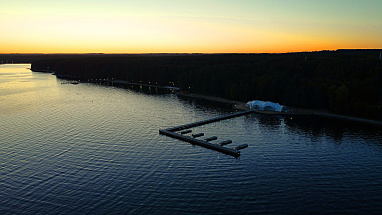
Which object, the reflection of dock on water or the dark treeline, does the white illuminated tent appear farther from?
the reflection of dock on water

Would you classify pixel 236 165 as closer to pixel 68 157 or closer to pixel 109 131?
pixel 68 157

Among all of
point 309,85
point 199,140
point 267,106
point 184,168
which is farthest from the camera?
point 309,85

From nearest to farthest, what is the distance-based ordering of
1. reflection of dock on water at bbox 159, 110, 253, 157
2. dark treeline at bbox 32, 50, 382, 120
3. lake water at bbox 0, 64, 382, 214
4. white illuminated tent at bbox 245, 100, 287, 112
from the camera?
lake water at bbox 0, 64, 382, 214 → reflection of dock on water at bbox 159, 110, 253, 157 → dark treeline at bbox 32, 50, 382, 120 → white illuminated tent at bbox 245, 100, 287, 112

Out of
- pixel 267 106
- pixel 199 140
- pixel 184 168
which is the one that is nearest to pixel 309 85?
pixel 267 106

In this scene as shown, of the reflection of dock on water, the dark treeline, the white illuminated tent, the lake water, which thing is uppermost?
the dark treeline

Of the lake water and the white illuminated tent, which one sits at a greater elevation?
the white illuminated tent

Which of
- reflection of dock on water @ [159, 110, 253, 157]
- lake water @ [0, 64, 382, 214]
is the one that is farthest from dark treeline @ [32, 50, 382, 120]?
reflection of dock on water @ [159, 110, 253, 157]

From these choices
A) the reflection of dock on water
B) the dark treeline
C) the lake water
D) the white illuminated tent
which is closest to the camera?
the lake water

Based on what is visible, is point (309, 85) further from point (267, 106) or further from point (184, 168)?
point (184, 168)

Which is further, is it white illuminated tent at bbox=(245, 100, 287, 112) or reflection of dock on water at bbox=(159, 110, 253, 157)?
white illuminated tent at bbox=(245, 100, 287, 112)
